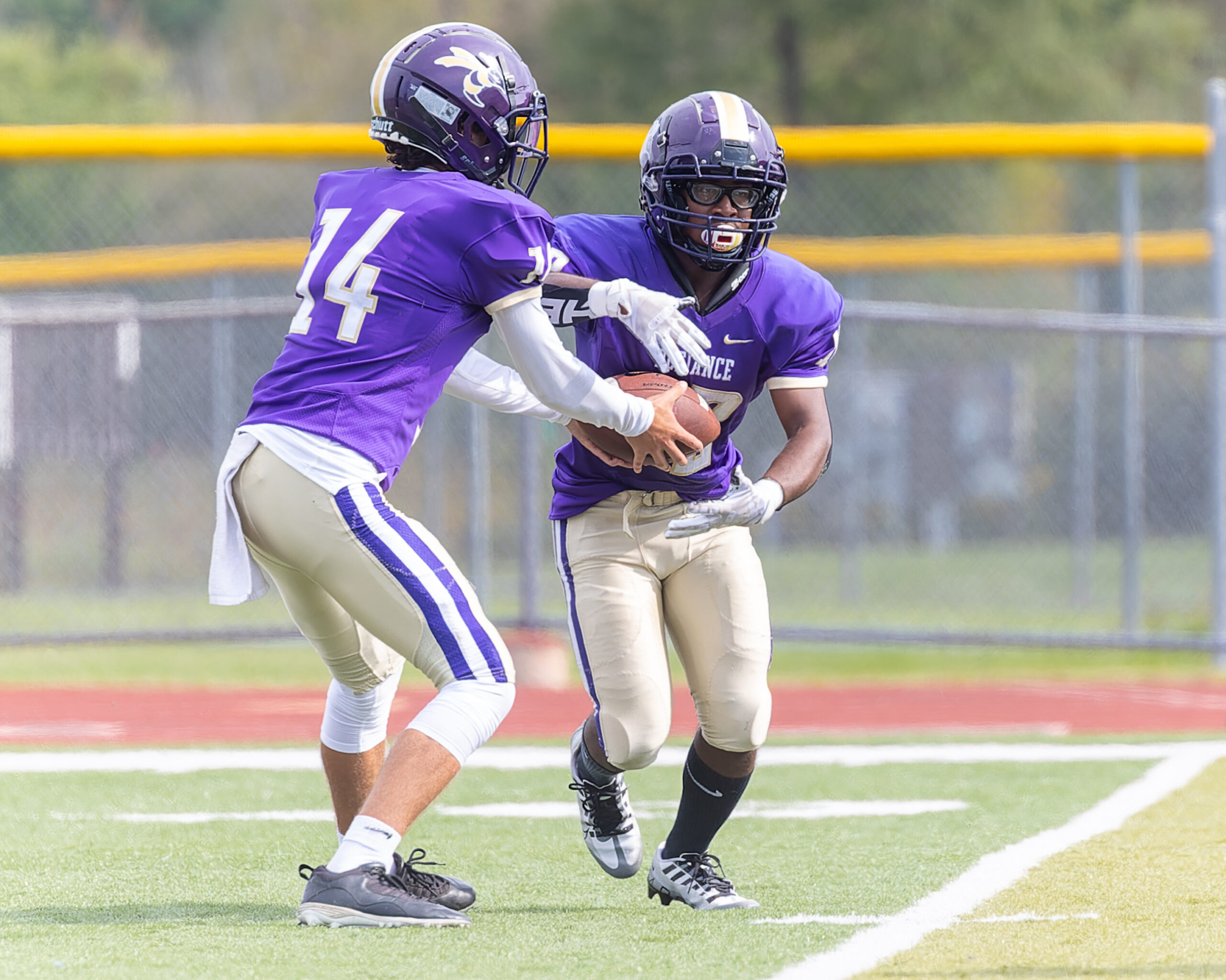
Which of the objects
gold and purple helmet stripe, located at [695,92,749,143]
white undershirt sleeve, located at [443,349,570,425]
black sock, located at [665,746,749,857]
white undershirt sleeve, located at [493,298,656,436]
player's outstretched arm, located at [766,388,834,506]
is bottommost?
black sock, located at [665,746,749,857]

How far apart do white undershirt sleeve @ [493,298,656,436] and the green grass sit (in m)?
1.03

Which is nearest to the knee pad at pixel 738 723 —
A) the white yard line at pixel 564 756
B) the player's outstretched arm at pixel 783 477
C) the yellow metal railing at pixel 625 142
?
the player's outstretched arm at pixel 783 477

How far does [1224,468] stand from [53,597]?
607 centimetres

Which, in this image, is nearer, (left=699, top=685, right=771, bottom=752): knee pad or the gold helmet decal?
the gold helmet decal

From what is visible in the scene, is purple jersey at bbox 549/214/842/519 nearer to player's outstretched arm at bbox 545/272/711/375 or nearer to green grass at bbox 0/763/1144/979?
player's outstretched arm at bbox 545/272/711/375

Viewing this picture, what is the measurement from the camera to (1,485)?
10.0 metres

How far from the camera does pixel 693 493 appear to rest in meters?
4.06

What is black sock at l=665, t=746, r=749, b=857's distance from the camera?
12.7 feet

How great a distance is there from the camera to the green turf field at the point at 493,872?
10.8ft

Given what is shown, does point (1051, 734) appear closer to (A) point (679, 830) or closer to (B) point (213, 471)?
(A) point (679, 830)

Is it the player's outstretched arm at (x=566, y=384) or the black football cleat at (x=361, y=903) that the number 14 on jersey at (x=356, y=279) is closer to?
the player's outstretched arm at (x=566, y=384)

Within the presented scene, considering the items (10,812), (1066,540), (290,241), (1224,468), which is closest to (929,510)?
(1066,540)

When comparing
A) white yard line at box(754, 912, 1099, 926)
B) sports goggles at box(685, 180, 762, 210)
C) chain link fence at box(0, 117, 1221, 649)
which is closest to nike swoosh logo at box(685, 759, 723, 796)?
white yard line at box(754, 912, 1099, 926)

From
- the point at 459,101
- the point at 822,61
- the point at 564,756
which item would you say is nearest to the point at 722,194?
the point at 459,101
